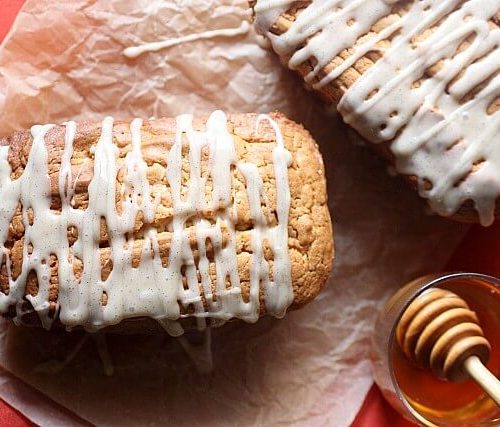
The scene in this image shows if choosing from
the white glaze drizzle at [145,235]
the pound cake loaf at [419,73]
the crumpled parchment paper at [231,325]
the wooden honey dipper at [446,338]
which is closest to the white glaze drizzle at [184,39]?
the crumpled parchment paper at [231,325]

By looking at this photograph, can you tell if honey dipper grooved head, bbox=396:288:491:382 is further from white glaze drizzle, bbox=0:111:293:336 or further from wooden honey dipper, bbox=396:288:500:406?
white glaze drizzle, bbox=0:111:293:336

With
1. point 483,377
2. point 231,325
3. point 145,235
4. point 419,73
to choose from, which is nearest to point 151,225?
point 145,235

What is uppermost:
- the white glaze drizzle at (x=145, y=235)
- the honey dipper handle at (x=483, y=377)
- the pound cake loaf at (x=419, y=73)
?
the pound cake loaf at (x=419, y=73)

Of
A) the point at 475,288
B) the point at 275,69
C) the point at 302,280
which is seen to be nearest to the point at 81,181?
Answer: the point at 302,280

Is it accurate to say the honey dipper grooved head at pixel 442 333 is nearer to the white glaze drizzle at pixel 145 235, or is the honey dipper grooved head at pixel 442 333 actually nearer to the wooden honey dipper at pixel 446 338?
the wooden honey dipper at pixel 446 338

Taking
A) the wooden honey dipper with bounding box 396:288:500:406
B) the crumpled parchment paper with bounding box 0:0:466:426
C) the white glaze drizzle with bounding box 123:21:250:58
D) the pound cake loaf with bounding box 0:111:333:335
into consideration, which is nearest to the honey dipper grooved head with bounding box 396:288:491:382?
the wooden honey dipper with bounding box 396:288:500:406

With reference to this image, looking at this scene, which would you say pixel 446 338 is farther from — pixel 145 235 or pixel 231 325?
pixel 145 235
